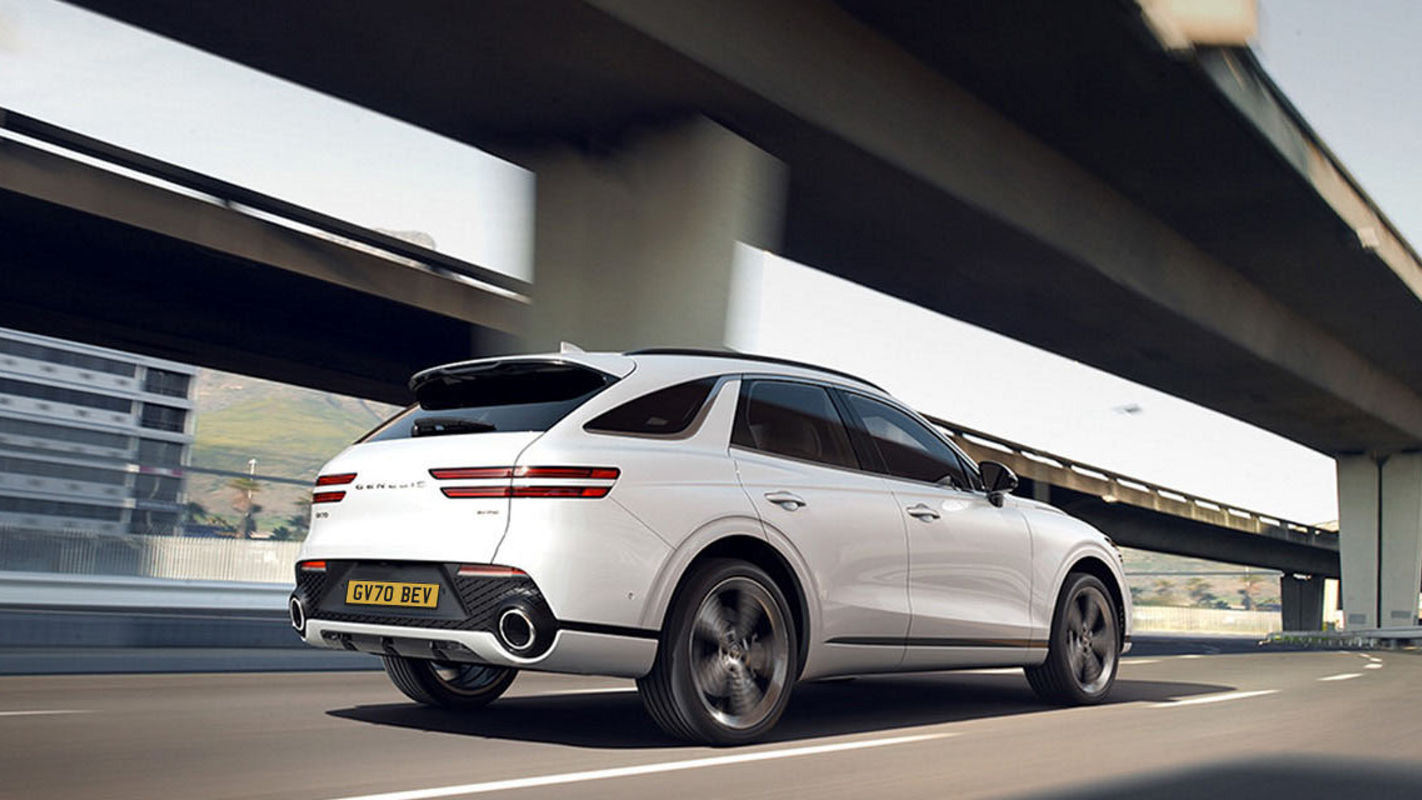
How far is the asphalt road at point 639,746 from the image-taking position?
477 centimetres

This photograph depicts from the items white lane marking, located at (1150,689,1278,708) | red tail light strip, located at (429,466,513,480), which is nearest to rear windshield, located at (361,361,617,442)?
red tail light strip, located at (429,466,513,480)

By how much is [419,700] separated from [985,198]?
1313cm

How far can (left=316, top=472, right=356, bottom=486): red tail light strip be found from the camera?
612cm

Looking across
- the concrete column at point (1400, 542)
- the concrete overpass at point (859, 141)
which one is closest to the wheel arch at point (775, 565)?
the concrete overpass at point (859, 141)

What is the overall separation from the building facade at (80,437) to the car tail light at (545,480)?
355 ft

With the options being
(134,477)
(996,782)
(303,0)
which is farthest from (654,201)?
(134,477)

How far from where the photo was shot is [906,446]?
7.39 m

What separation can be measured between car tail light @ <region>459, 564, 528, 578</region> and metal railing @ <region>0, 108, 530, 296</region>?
11.2m

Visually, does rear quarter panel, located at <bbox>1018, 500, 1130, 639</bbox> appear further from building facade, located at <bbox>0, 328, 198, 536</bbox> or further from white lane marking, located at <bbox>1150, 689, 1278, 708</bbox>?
building facade, located at <bbox>0, 328, 198, 536</bbox>

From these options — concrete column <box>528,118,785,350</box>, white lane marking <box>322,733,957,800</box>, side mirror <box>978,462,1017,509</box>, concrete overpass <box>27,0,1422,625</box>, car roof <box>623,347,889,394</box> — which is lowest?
white lane marking <box>322,733,957,800</box>

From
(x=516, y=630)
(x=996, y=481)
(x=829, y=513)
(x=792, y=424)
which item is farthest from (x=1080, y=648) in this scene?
(x=516, y=630)

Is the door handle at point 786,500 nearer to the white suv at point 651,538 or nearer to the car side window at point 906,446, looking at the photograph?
the white suv at point 651,538

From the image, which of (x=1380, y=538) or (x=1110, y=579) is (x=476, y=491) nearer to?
(x=1110, y=579)

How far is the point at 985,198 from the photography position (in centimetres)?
1834
